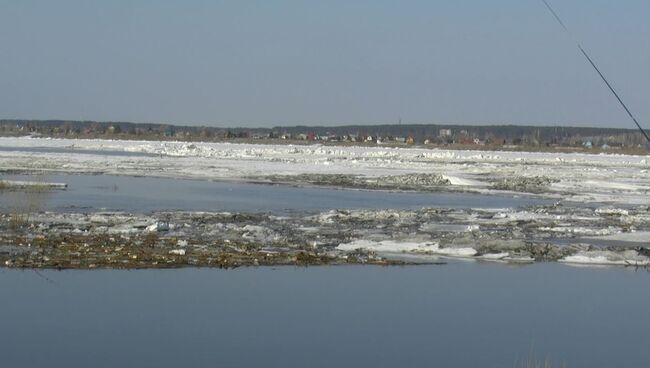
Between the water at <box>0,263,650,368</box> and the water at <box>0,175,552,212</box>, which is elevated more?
the water at <box>0,263,650,368</box>

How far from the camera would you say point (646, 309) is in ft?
33.2

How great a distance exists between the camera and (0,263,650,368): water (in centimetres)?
770

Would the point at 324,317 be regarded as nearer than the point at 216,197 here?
Yes

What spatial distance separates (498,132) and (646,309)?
14486cm

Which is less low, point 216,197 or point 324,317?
point 324,317

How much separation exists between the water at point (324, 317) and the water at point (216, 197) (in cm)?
747

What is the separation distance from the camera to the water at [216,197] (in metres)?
19.0

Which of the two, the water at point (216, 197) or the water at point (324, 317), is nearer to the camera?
the water at point (324, 317)

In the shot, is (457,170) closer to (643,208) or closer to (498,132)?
(643,208)

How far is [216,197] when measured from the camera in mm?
21906

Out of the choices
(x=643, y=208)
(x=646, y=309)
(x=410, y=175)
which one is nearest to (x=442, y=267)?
(x=646, y=309)

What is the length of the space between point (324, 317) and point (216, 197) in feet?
42.5

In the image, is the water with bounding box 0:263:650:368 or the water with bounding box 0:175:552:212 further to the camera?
the water with bounding box 0:175:552:212

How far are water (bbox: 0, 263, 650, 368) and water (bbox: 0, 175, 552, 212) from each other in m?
7.47
